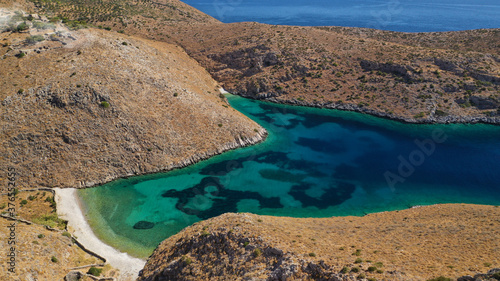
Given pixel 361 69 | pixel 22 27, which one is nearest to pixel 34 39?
pixel 22 27

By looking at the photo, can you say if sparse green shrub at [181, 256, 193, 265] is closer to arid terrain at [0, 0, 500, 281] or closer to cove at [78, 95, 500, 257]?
arid terrain at [0, 0, 500, 281]

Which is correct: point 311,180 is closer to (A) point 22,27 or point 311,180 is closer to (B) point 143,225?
(B) point 143,225

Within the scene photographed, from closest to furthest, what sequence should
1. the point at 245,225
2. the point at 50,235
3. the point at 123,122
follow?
the point at 245,225 → the point at 50,235 → the point at 123,122

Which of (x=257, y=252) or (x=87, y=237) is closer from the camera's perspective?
(x=257, y=252)

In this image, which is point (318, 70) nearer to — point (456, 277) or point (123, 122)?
point (123, 122)

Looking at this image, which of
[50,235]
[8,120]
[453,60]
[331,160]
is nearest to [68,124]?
[8,120]

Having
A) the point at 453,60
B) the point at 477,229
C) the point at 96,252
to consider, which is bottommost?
the point at 96,252

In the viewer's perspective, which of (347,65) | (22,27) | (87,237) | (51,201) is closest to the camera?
(87,237)
